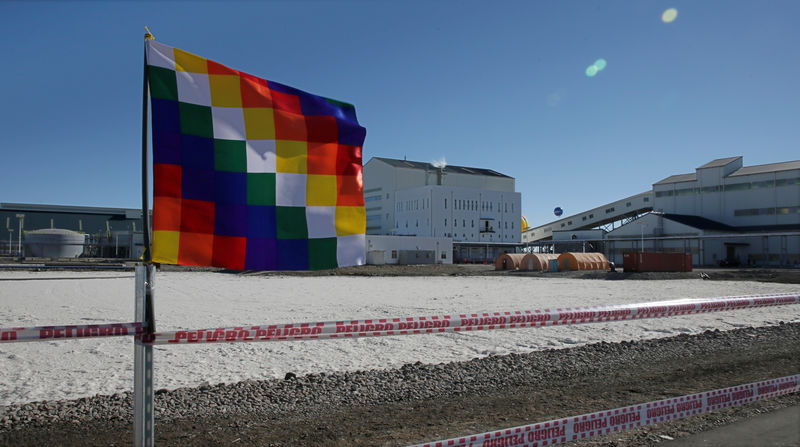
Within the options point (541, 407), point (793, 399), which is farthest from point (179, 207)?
point (793, 399)

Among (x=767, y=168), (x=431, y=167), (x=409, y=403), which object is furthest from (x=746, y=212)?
(x=409, y=403)

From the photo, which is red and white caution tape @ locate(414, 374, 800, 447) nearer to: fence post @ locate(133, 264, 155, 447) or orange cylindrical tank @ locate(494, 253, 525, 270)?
fence post @ locate(133, 264, 155, 447)

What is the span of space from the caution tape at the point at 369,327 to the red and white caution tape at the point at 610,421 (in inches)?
38.4

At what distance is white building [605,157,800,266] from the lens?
203ft

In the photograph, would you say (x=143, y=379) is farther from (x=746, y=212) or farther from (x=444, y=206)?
(x=444, y=206)

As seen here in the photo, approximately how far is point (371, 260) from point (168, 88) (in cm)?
6353

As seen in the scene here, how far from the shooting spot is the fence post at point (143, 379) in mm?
3789

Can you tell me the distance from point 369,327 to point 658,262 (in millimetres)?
45415

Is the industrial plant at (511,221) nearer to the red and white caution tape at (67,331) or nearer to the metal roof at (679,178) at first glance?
the metal roof at (679,178)

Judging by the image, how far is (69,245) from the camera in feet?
270

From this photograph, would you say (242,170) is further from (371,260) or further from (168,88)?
(371,260)

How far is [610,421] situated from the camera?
195 inches

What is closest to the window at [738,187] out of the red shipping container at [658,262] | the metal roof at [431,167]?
the red shipping container at [658,262]

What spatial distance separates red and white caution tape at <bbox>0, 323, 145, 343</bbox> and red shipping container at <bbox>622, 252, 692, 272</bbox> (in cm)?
4631
